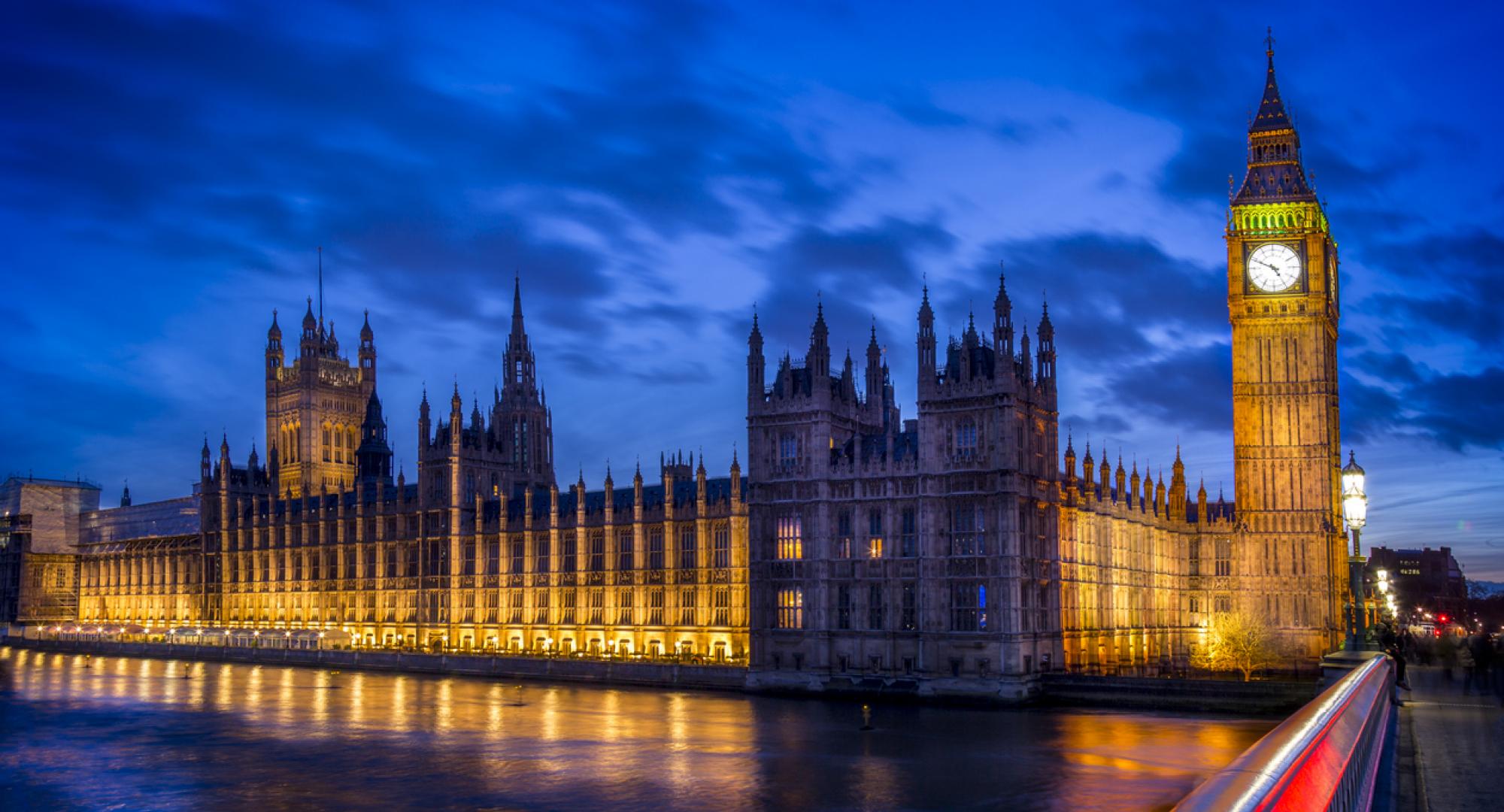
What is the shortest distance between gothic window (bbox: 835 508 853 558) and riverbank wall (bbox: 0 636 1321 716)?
817 centimetres

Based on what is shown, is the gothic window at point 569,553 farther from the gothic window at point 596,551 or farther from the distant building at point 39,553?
the distant building at point 39,553

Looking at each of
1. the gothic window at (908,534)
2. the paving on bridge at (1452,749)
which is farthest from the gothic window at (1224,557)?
the paving on bridge at (1452,749)

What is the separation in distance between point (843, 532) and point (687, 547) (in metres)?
20.2

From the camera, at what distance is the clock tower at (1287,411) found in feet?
330

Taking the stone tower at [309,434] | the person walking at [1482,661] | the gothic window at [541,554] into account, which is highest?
the stone tower at [309,434]

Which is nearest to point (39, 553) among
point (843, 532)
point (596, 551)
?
point (596, 551)

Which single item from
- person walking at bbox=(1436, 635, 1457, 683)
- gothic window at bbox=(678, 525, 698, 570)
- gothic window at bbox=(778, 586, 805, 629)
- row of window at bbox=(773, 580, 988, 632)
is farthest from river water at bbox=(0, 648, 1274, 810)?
gothic window at bbox=(678, 525, 698, 570)

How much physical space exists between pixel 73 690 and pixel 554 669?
3267 centimetres

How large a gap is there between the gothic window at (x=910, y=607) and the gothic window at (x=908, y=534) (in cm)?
195

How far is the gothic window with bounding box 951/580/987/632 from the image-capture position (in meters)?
76.6

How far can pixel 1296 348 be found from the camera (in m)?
103

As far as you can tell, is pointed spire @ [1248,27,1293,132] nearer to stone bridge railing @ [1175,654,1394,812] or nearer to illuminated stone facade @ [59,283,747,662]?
illuminated stone facade @ [59,283,747,662]

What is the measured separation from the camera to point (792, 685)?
8262cm

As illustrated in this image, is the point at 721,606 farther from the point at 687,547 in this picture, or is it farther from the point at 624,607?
the point at 624,607
